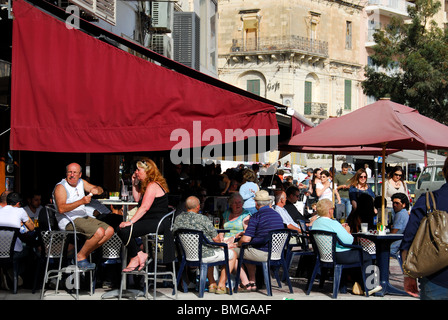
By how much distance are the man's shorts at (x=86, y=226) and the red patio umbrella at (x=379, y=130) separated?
309 cm

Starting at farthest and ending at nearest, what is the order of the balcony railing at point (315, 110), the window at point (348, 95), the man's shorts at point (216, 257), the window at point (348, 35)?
the window at point (348, 35) → the window at point (348, 95) → the balcony railing at point (315, 110) → the man's shorts at point (216, 257)

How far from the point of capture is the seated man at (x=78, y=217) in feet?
26.5

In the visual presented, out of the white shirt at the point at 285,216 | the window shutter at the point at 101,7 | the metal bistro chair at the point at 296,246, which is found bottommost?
the metal bistro chair at the point at 296,246

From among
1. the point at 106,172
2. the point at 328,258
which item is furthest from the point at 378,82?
the point at 328,258

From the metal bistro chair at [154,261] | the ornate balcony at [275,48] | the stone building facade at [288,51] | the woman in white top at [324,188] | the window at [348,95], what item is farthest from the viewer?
the window at [348,95]

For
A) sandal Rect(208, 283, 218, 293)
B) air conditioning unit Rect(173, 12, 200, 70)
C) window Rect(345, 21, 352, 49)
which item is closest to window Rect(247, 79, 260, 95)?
window Rect(345, 21, 352, 49)

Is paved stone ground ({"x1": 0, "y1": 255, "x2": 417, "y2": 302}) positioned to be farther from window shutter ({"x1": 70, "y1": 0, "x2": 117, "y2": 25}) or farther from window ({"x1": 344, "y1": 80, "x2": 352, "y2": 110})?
window ({"x1": 344, "y1": 80, "x2": 352, "y2": 110})

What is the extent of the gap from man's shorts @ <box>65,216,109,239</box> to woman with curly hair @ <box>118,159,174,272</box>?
14.3 inches

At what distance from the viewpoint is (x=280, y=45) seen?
42719 mm

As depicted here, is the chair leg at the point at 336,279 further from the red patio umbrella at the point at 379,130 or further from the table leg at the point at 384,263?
the red patio umbrella at the point at 379,130

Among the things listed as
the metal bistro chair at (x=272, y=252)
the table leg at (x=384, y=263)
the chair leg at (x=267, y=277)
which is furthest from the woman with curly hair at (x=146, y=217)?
the table leg at (x=384, y=263)

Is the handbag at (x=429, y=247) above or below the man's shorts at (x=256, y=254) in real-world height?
above

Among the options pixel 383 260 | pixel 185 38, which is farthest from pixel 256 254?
pixel 185 38

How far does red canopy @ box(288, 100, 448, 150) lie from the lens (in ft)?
28.5
